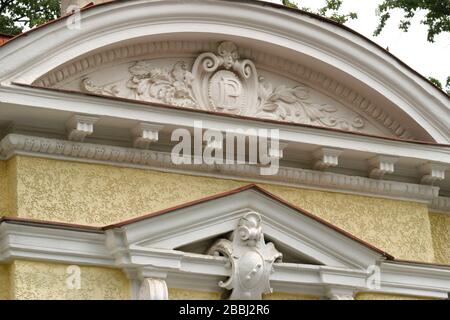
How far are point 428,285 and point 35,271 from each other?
166 inches

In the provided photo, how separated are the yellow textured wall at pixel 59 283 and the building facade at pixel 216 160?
2cm

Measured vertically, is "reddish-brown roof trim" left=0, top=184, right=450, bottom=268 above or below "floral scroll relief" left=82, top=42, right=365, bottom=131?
below

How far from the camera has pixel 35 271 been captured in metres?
13.2

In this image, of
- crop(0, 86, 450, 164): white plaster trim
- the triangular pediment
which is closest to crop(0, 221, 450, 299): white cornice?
the triangular pediment

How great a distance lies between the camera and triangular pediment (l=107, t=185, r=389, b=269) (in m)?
13.6

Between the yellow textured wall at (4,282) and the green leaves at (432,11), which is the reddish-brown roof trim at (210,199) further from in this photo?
the green leaves at (432,11)

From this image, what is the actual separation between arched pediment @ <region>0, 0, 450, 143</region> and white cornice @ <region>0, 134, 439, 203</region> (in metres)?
0.55

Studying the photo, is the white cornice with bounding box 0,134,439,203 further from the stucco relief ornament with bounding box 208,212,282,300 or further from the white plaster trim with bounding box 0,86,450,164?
the stucco relief ornament with bounding box 208,212,282,300

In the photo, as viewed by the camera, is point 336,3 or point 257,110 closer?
point 257,110

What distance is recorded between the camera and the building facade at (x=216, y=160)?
530 inches
